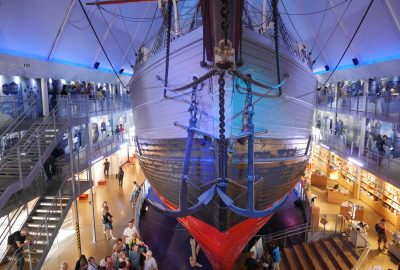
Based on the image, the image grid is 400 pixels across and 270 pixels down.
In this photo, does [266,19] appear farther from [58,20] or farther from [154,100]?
[58,20]

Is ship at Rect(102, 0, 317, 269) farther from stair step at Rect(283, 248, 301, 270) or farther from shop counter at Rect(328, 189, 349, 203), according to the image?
shop counter at Rect(328, 189, 349, 203)

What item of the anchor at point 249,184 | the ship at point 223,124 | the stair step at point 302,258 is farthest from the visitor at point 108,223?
the anchor at point 249,184

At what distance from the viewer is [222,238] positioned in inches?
196

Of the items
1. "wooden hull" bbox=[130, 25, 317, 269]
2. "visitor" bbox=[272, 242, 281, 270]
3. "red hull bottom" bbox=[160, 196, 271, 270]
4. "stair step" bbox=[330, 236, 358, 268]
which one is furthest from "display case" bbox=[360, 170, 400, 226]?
"red hull bottom" bbox=[160, 196, 271, 270]

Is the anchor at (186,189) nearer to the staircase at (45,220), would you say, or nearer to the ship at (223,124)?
the ship at (223,124)

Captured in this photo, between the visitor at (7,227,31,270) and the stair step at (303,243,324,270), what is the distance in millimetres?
6069

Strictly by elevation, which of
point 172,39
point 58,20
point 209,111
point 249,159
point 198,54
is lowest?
point 249,159

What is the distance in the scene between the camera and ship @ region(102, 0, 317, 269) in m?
4.01

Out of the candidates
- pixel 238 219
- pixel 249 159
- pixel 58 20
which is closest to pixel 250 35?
pixel 249 159

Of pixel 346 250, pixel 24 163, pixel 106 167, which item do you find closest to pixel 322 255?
pixel 346 250

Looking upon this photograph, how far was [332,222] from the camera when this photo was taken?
29.6ft

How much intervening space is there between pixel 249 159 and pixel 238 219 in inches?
41.9

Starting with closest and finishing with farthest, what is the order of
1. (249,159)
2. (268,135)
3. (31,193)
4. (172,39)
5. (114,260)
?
(249,159), (268,135), (172,39), (114,260), (31,193)

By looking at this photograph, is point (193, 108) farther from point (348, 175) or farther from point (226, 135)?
point (348, 175)
